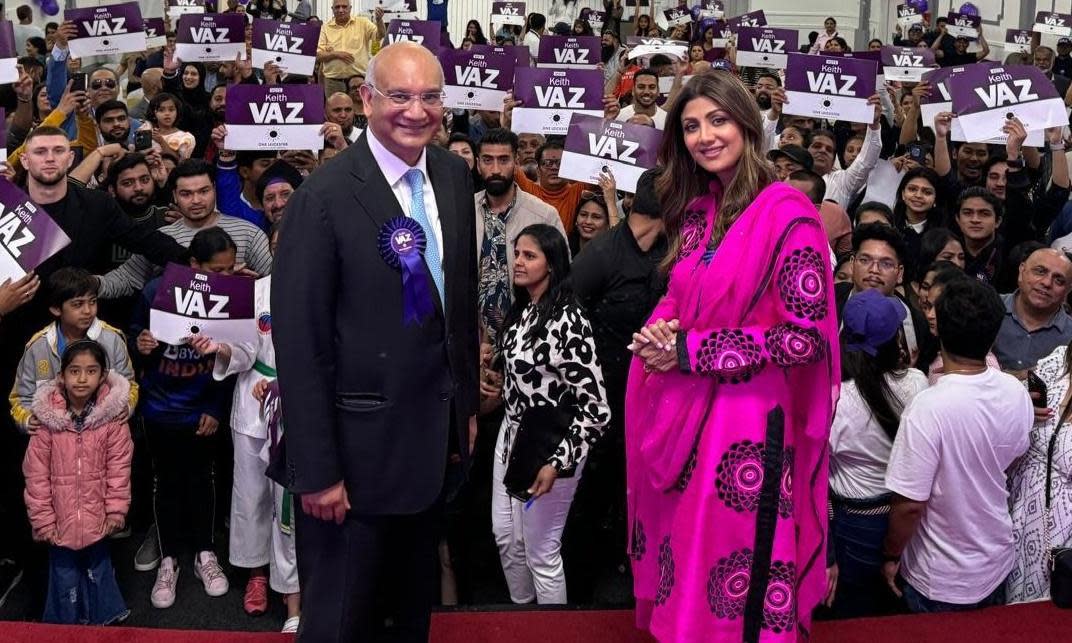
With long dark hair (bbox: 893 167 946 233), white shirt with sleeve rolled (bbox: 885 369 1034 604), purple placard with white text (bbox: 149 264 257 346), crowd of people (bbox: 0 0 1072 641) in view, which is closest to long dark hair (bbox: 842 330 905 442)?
crowd of people (bbox: 0 0 1072 641)

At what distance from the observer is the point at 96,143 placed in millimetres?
7227

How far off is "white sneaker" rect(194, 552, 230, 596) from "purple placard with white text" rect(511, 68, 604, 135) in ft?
9.79

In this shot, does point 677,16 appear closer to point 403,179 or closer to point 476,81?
point 476,81

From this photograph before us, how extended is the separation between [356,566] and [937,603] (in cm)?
181

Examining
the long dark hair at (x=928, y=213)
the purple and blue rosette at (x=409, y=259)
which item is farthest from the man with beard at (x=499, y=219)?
the purple and blue rosette at (x=409, y=259)

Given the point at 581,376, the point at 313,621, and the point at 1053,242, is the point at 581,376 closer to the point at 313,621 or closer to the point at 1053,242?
the point at 313,621

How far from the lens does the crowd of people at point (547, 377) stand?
248 cm

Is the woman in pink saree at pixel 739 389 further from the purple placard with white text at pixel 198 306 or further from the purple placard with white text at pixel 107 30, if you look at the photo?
the purple placard with white text at pixel 107 30

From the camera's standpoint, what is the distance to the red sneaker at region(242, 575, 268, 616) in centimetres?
449

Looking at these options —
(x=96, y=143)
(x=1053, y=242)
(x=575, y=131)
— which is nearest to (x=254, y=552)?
(x=575, y=131)

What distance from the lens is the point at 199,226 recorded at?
17.1ft

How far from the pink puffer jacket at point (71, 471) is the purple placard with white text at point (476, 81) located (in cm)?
360

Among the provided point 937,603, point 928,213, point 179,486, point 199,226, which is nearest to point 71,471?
point 179,486

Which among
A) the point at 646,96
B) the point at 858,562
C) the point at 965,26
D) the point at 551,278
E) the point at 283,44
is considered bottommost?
the point at 858,562
